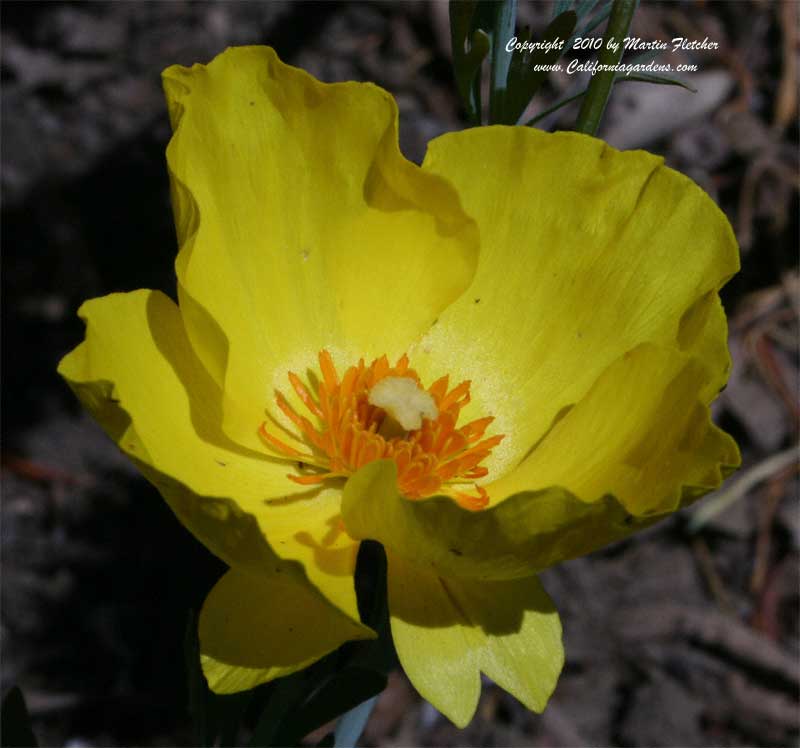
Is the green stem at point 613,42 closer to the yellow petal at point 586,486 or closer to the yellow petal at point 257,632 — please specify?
the yellow petal at point 586,486

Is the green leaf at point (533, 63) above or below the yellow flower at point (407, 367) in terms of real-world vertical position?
above

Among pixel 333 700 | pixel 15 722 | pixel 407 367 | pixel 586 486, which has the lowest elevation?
pixel 15 722

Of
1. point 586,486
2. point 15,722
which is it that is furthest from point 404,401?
point 15,722

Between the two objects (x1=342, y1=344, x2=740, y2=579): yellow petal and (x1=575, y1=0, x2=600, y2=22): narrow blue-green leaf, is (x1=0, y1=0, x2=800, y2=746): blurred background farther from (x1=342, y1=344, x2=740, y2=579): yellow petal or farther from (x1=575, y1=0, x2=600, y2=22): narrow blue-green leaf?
(x1=342, y1=344, x2=740, y2=579): yellow petal

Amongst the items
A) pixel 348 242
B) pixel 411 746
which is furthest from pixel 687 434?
pixel 411 746

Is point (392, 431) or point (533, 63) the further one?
point (392, 431)

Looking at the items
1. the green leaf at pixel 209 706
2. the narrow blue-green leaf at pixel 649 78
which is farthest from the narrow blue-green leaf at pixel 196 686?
the narrow blue-green leaf at pixel 649 78

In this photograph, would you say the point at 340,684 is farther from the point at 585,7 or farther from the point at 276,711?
the point at 585,7
